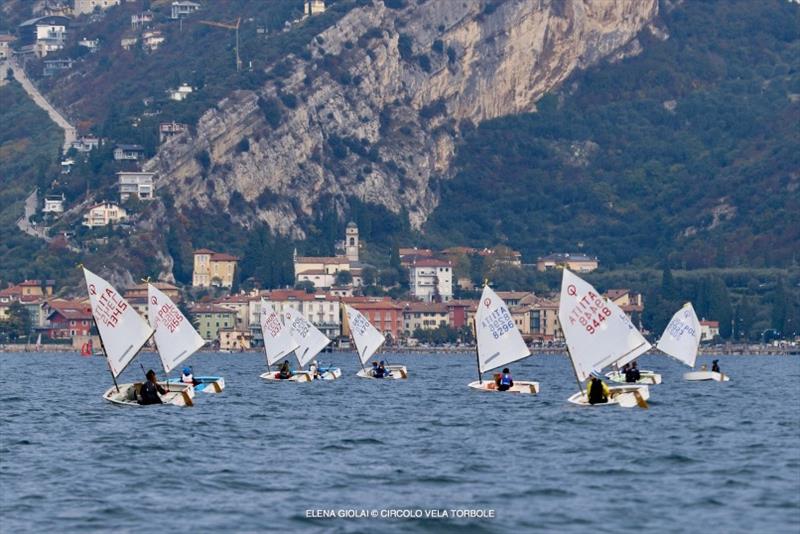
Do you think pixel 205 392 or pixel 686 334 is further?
pixel 686 334

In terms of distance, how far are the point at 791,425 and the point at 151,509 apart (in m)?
33.0

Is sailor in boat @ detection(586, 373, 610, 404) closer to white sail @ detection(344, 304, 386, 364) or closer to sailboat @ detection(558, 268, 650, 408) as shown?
sailboat @ detection(558, 268, 650, 408)

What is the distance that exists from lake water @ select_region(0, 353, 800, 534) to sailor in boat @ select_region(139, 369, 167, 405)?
0.50 m

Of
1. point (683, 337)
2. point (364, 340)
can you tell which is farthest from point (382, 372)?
point (683, 337)

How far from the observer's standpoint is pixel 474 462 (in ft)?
211

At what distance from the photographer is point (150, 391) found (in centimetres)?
8525

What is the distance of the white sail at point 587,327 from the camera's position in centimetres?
8406

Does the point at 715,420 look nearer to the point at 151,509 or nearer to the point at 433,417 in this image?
the point at 433,417

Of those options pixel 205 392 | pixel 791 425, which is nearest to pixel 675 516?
pixel 791 425

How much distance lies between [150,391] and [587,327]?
61.1 ft

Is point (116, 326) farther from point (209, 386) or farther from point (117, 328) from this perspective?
point (209, 386)

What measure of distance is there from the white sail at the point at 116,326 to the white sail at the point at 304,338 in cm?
4298

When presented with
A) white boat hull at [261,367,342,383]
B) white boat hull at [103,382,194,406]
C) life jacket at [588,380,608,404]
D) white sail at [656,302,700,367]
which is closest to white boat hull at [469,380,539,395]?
life jacket at [588,380,608,404]

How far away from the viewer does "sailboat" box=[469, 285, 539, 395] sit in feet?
329
